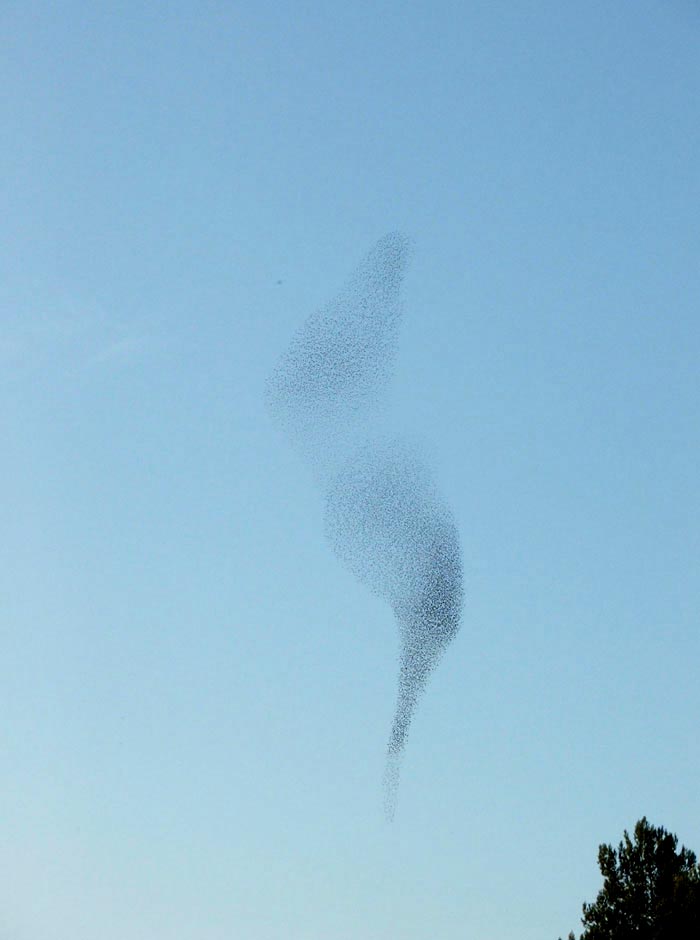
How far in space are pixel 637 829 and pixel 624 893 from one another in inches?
114

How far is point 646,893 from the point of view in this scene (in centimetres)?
5206

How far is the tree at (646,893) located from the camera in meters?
49.7

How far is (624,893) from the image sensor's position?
52.2 m

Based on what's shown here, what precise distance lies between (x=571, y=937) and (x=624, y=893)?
120 inches

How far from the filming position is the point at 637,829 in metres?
53.6

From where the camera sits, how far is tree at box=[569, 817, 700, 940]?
49656mm

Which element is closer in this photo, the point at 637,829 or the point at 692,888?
Answer: the point at 692,888

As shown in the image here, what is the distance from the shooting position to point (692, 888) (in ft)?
164

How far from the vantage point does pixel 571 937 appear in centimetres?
5141

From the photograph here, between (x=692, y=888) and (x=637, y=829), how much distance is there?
165 inches

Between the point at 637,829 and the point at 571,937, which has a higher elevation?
the point at 637,829

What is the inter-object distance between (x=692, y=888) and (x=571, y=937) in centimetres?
566
